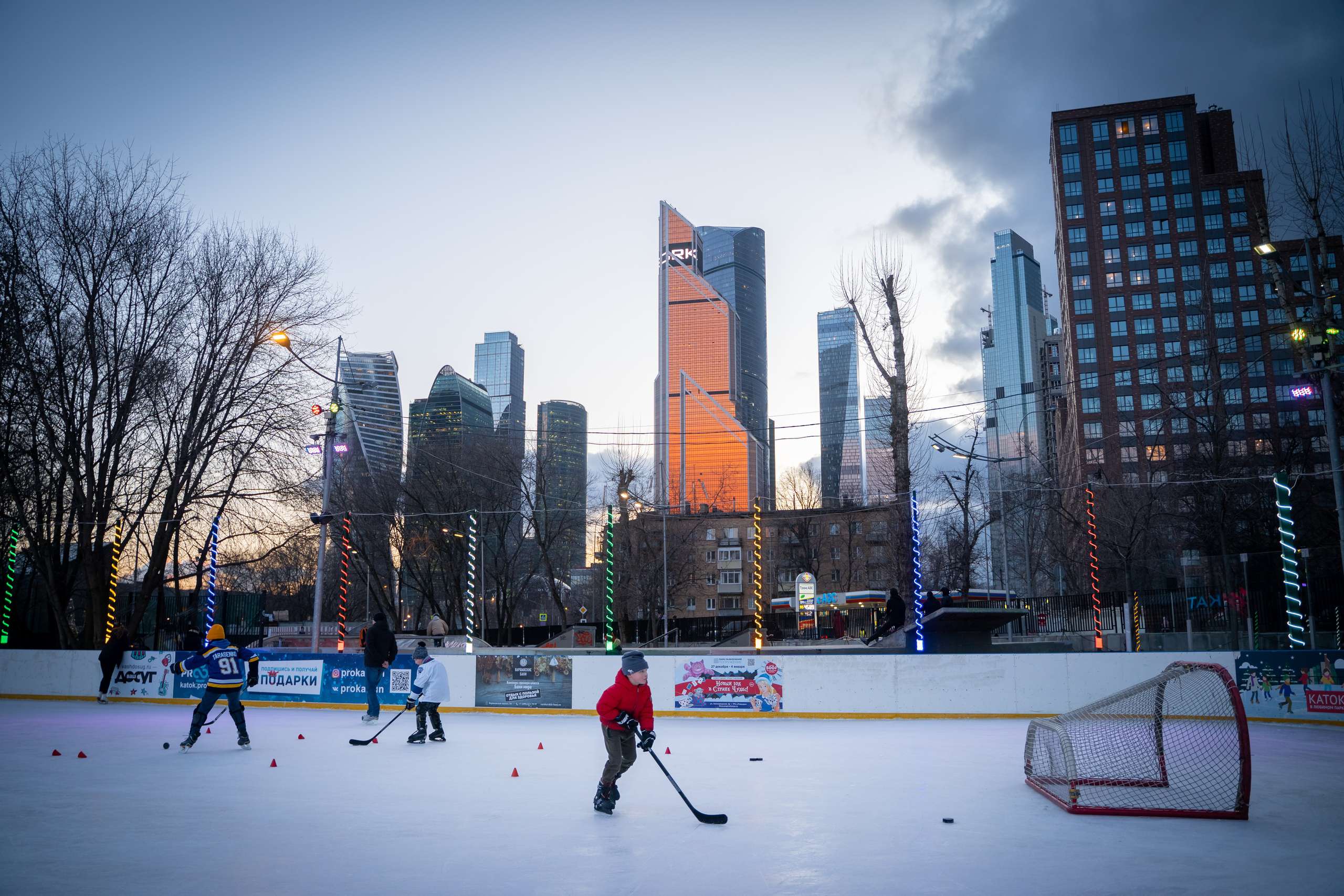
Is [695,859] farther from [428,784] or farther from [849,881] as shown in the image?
[428,784]

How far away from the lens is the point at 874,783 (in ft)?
33.7

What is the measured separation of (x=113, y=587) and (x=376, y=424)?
2151cm

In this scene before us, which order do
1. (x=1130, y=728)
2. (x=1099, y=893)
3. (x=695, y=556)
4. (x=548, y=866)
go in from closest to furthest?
(x=1099, y=893) → (x=548, y=866) → (x=1130, y=728) → (x=695, y=556)

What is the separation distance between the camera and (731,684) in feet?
64.8

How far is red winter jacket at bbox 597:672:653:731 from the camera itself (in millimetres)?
8461

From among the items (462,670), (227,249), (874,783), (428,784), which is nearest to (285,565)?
(227,249)

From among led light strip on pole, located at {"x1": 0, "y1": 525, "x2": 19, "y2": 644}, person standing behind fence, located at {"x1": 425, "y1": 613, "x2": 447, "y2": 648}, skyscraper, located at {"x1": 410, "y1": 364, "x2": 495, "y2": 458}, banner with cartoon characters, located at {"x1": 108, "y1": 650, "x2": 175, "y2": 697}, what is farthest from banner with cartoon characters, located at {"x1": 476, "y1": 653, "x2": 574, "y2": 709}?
skyscraper, located at {"x1": 410, "y1": 364, "x2": 495, "y2": 458}

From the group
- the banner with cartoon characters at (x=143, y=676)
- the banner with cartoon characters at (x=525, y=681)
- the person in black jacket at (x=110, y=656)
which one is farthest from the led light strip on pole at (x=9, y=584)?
the banner with cartoon characters at (x=525, y=681)

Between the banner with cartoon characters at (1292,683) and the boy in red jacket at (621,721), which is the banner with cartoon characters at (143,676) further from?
the banner with cartoon characters at (1292,683)

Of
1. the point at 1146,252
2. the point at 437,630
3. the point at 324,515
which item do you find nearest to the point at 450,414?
the point at 437,630

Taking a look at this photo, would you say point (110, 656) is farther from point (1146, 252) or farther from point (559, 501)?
point (1146, 252)

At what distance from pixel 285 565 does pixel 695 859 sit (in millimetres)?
35883

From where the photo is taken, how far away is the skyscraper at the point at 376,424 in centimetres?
4309

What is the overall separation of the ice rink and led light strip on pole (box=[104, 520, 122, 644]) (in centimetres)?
1373
